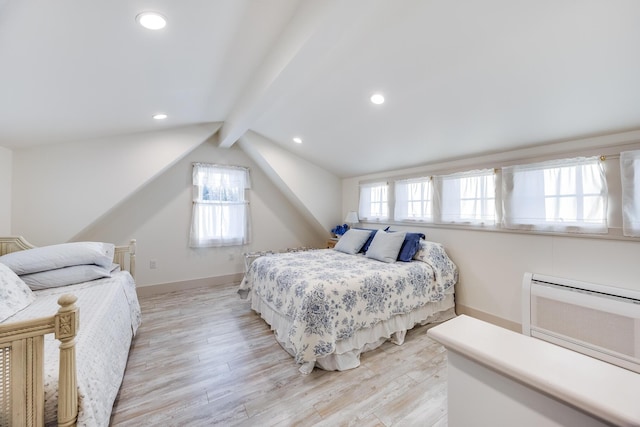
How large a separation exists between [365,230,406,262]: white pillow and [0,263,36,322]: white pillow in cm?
298

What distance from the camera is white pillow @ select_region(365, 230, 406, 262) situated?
10.0 feet

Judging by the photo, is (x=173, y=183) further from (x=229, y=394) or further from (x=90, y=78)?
(x=229, y=394)

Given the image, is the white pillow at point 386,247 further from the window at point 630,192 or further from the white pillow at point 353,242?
the window at point 630,192

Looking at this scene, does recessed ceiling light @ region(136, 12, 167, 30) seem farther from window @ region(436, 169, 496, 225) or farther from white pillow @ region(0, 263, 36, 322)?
window @ region(436, 169, 496, 225)

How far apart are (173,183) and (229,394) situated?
10.4 ft

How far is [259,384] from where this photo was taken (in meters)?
1.92

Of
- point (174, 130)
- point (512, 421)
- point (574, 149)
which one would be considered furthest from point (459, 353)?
point (174, 130)

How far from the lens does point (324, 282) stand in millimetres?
2221

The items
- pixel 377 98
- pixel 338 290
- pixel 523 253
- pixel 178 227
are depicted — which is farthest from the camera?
pixel 178 227

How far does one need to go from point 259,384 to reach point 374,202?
10.4ft

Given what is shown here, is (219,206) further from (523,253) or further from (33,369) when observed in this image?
(523,253)

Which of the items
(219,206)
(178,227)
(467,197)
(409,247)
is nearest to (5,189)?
(178,227)

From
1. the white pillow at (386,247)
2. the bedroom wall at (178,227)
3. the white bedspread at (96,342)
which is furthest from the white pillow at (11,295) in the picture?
the white pillow at (386,247)

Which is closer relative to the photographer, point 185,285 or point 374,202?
point 185,285
